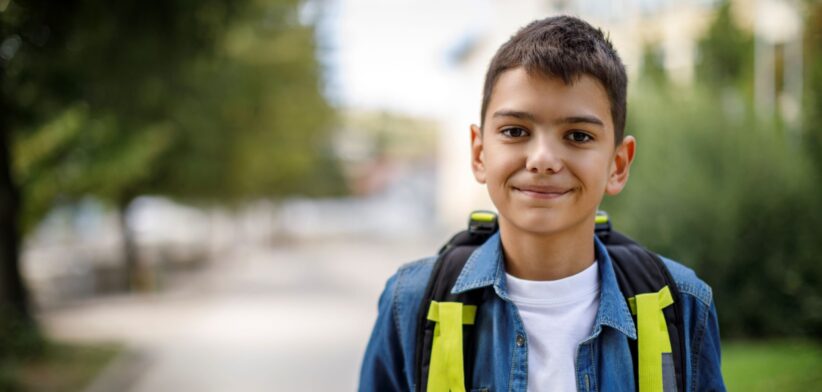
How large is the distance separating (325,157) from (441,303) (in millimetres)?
40843

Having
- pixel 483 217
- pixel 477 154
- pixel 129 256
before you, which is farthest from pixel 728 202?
pixel 129 256

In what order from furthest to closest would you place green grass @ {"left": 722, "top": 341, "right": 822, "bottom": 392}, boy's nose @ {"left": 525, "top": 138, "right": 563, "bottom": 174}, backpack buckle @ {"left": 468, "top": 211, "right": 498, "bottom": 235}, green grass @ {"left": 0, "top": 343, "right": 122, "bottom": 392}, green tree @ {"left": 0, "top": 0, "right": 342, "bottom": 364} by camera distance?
1. green grass @ {"left": 0, "top": 343, "right": 122, "bottom": 392}
2. green tree @ {"left": 0, "top": 0, "right": 342, "bottom": 364}
3. green grass @ {"left": 722, "top": 341, "right": 822, "bottom": 392}
4. backpack buckle @ {"left": 468, "top": 211, "right": 498, "bottom": 235}
5. boy's nose @ {"left": 525, "top": 138, "right": 563, "bottom": 174}

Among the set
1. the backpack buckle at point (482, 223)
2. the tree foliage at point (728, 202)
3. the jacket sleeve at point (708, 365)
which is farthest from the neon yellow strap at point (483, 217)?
the tree foliage at point (728, 202)

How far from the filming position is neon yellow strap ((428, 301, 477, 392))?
5.96 ft

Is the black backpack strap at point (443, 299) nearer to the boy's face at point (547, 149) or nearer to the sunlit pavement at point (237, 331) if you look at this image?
the boy's face at point (547, 149)

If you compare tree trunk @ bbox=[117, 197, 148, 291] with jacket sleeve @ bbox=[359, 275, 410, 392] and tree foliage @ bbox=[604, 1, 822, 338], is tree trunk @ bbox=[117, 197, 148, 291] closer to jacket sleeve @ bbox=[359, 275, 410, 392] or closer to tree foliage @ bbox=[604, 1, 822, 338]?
tree foliage @ bbox=[604, 1, 822, 338]

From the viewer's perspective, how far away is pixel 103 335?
43.7ft

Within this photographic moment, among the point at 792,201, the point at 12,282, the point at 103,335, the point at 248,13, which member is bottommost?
the point at 103,335

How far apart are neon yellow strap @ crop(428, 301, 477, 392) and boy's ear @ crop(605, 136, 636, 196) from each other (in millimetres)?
447

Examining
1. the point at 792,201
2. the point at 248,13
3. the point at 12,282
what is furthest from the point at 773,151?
the point at 12,282

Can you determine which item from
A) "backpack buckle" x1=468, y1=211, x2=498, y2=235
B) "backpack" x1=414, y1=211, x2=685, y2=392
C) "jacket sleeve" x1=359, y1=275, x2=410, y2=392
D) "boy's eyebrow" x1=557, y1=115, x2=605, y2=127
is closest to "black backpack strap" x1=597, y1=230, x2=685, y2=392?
"backpack" x1=414, y1=211, x2=685, y2=392

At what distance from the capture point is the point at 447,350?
5.99ft

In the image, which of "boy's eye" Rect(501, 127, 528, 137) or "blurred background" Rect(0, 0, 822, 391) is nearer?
"boy's eye" Rect(501, 127, 528, 137)

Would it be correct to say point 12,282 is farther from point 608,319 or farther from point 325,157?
point 325,157
